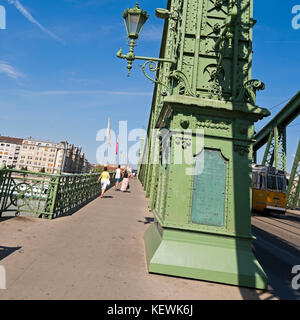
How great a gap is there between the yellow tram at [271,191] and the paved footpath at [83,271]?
12.4 m

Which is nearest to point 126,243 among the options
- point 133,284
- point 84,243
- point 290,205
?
point 84,243

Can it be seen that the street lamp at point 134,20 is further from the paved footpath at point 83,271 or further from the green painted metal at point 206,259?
the paved footpath at point 83,271

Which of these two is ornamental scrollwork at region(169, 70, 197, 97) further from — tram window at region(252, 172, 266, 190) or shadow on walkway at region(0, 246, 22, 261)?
tram window at region(252, 172, 266, 190)

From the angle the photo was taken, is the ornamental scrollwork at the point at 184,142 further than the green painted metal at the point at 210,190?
Yes

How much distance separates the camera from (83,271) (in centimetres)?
339

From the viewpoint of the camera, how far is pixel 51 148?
129m

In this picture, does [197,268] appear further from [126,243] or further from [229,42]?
[229,42]

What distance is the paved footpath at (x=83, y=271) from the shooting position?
281 centimetres

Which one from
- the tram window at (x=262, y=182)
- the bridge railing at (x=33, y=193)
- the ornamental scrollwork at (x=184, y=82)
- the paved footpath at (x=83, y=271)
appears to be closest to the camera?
the paved footpath at (x=83, y=271)

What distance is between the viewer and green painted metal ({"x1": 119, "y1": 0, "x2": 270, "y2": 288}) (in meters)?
3.64

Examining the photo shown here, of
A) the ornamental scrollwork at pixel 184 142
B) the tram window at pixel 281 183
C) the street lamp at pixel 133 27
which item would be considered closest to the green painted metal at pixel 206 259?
the ornamental scrollwork at pixel 184 142

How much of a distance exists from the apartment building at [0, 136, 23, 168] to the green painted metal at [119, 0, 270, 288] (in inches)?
5925

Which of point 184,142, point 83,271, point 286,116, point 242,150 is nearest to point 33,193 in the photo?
point 83,271

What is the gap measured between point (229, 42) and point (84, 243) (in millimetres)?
5134
